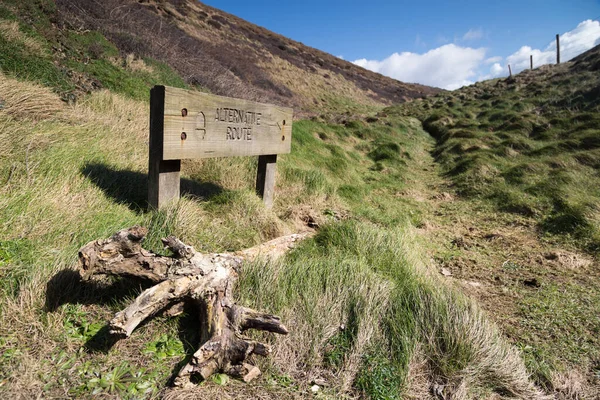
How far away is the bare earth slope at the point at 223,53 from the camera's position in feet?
35.1

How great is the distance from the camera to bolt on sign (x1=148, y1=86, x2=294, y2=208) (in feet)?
9.68

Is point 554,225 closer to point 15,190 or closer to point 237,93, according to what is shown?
point 15,190

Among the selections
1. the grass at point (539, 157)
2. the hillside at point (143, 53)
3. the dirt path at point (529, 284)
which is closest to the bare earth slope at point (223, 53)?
the hillside at point (143, 53)

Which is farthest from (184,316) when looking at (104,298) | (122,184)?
(122,184)

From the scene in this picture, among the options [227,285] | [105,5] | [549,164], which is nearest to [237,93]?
[105,5]

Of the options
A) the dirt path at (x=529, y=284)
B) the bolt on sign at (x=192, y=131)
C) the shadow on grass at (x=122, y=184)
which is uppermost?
the bolt on sign at (x=192, y=131)

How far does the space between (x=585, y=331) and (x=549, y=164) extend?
6674 mm

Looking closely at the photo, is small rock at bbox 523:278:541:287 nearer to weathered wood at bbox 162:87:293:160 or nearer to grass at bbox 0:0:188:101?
weathered wood at bbox 162:87:293:160

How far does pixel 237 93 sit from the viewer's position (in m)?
11.7

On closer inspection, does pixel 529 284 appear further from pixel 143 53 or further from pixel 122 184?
pixel 143 53

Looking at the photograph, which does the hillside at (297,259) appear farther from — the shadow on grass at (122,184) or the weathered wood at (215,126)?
the weathered wood at (215,126)

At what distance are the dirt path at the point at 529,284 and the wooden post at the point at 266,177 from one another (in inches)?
90.3

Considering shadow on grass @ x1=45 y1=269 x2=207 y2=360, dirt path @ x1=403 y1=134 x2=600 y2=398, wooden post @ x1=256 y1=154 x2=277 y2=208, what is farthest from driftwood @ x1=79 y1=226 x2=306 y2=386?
wooden post @ x1=256 y1=154 x2=277 y2=208

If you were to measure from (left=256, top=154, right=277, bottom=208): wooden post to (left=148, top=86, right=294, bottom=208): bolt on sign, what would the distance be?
1.01 feet
